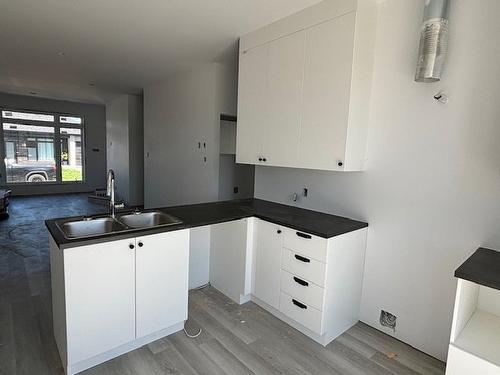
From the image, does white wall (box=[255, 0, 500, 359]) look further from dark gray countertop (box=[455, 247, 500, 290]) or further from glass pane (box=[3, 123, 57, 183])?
glass pane (box=[3, 123, 57, 183])

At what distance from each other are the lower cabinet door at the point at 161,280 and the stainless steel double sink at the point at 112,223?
0.13 metres

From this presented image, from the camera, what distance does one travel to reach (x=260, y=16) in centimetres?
252

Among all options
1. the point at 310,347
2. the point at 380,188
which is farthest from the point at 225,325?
the point at 380,188

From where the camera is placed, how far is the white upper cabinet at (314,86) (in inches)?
82.3

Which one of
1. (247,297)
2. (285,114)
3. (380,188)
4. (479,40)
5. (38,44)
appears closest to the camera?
(479,40)

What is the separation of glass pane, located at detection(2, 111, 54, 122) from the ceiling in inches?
134

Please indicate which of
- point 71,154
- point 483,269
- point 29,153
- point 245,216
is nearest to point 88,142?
point 71,154

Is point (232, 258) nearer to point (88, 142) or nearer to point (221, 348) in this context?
point (221, 348)

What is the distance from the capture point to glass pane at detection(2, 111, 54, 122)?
25.2ft

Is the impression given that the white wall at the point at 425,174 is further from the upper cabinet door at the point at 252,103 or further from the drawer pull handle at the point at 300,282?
the upper cabinet door at the point at 252,103

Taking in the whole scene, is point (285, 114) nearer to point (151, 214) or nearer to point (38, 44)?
point (151, 214)

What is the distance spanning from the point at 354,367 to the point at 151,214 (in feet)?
6.05

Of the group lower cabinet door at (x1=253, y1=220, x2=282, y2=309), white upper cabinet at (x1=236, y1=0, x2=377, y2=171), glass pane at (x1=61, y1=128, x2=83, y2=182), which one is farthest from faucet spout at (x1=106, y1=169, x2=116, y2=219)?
glass pane at (x1=61, y1=128, x2=83, y2=182)

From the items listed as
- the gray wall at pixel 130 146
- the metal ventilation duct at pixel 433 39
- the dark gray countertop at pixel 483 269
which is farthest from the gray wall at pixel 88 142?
the dark gray countertop at pixel 483 269
